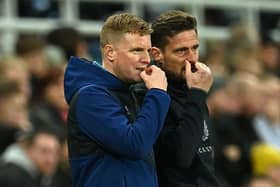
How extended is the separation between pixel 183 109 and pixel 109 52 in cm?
46

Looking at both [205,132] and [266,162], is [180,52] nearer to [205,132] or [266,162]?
[205,132]

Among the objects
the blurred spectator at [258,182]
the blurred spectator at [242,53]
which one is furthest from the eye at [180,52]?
the blurred spectator at [242,53]

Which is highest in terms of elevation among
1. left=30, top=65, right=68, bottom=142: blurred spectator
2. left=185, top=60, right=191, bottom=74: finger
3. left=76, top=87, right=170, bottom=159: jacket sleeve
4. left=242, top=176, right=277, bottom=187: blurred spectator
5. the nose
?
the nose

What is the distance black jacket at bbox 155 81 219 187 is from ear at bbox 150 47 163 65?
0.13 metres

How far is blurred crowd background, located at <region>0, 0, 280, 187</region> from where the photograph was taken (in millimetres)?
8266

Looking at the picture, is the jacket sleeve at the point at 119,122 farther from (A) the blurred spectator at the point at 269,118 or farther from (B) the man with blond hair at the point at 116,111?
(A) the blurred spectator at the point at 269,118

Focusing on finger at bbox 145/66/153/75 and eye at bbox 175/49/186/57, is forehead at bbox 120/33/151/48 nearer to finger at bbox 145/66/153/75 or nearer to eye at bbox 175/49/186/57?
finger at bbox 145/66/153/75

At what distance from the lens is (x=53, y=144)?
8.29 m

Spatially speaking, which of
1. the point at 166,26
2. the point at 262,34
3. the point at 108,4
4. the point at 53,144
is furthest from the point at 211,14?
the point at 166,26

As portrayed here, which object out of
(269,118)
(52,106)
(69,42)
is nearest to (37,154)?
(52,106)

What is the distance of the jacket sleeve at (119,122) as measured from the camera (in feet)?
15.6

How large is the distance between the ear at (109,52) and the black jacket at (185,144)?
0.42m

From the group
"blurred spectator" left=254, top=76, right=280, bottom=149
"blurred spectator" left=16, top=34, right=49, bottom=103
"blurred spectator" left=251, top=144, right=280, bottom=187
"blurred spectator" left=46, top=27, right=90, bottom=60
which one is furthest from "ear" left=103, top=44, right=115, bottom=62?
"blurred spectator" left=254, top=76, right=280, bottom=149

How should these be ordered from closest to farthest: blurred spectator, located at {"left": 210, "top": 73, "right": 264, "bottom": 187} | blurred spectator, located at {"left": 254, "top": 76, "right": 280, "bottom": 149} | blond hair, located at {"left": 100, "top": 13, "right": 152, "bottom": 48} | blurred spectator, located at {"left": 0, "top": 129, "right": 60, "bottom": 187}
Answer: blond hair, located at {"left": 100, "top": 13, "right": 152, "bottom": 48}, blurred spectator, located at {"left": 0, "top": 129, "right": 60, "bottom": 187}, blurred spectator, located at {"left": 210, "top": 73, "right": 264, "bottom": 187}, blurred spectator, located at {"left": 254, "top": 76, "right": 280, "bottom": 149}
